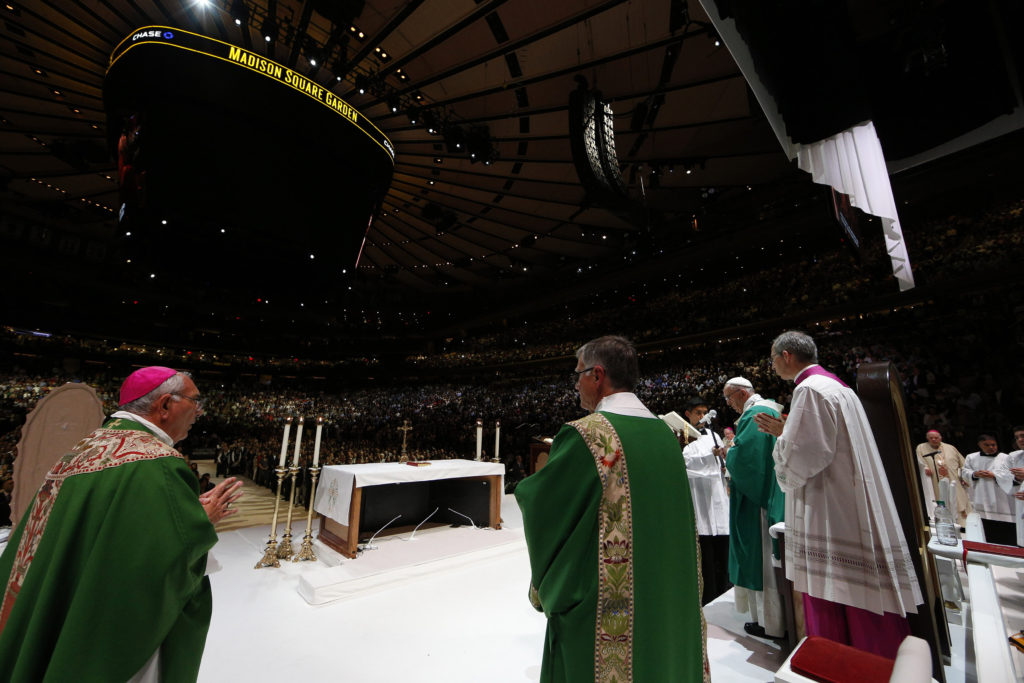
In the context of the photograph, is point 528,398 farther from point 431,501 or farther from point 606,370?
point 606,370

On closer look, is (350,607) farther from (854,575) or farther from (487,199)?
(487,199)

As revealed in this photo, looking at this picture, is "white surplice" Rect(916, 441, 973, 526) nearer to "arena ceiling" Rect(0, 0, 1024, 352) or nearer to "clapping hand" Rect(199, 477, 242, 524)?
"arena ceiling" Rect(0, 0, 1024, 352)

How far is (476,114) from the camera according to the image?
8.09 metres

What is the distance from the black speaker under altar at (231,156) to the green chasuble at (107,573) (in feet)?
22.1

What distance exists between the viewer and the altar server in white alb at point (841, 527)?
6.87 feet

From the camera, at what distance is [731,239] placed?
12.6 metres

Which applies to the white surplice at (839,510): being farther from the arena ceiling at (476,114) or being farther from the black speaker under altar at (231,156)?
the black speaker under altar at (231,156)

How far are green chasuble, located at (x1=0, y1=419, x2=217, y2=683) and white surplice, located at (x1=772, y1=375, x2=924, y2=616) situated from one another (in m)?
2.74

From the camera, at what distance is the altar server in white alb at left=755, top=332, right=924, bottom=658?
2.09m

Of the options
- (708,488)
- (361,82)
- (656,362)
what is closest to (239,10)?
(361,82)

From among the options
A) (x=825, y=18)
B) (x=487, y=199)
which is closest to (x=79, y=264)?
(x=487, y=199)

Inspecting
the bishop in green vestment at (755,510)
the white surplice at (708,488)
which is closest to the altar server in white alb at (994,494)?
the white surplice at (708,488)

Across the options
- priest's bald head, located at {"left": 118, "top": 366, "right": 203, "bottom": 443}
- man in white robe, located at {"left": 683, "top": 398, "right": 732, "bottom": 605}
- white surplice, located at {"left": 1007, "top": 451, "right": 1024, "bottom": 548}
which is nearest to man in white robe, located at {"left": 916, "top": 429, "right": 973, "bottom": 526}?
white surplice, located at {"left": 1007, "top": 451, "right": 1024, "bottom": 548}

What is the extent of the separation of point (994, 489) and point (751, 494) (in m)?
5.84
